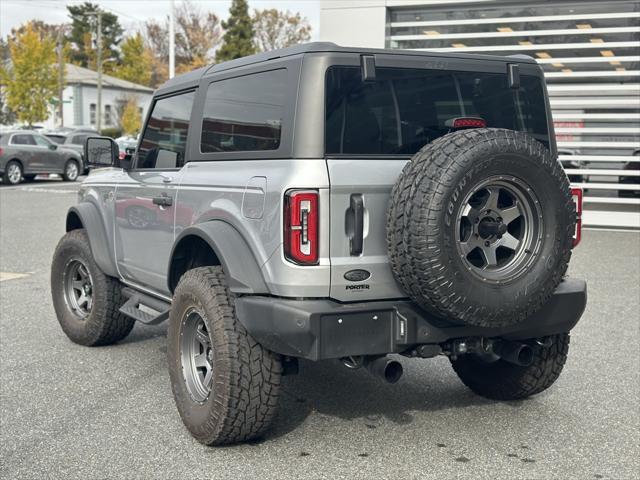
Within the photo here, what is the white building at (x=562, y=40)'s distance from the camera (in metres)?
14.8

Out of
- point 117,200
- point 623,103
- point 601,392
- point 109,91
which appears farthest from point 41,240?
point 109,91

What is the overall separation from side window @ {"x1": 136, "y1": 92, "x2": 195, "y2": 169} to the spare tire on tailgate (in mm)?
1821

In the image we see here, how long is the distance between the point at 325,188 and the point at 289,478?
1357mm

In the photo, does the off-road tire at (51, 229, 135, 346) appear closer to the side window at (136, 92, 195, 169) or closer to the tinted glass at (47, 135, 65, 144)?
the side window at (136, 92, 195, 169)

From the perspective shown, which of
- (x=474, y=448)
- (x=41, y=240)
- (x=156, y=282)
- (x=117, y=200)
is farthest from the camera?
(x=41, y=240)

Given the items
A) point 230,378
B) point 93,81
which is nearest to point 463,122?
point 230,378

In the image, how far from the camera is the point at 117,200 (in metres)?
5.64

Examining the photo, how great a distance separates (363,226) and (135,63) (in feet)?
243

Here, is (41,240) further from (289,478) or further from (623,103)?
(623,103)

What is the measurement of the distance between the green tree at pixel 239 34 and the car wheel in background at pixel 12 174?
155ft

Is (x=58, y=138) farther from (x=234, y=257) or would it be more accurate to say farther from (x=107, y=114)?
(x=107, y=114)

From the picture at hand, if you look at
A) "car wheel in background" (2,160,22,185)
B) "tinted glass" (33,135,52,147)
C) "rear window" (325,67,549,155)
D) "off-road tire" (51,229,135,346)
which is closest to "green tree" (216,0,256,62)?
"tinted glass" (33,135,52,147)

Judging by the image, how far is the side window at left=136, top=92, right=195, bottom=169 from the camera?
4984 mm

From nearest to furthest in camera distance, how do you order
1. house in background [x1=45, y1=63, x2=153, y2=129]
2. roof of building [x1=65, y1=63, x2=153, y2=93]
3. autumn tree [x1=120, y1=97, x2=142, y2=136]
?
autumn tree [x1=120, y1=97, x2=142, y2=136]
house in background [x1=45, y1=63, x2=153, y2=129]
roof of building [x1=65, y1=63, x2=153, y2=93]
